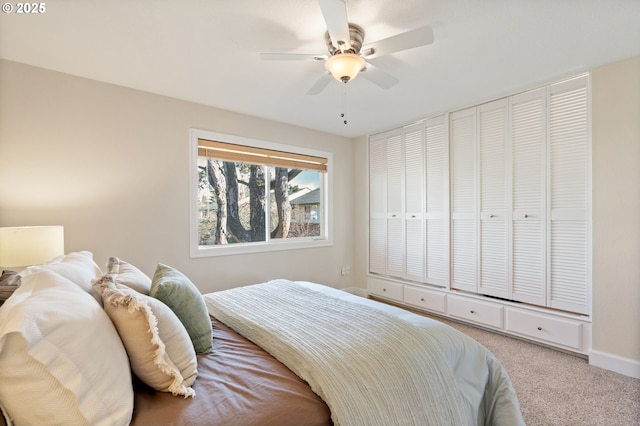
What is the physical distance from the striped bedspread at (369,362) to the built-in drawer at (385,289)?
2303 millimetres

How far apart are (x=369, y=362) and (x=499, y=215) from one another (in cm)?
249

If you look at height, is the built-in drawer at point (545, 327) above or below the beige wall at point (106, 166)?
below

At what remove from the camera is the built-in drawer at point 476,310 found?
9.78ft

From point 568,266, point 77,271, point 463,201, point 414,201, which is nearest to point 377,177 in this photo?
point 414,201

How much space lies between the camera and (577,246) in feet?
8.30

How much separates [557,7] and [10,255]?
3555mm

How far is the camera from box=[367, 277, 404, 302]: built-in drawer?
3.94 meters

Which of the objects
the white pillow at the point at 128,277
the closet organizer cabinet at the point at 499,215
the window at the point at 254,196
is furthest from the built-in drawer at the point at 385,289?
the white pillow at the point at 128,277

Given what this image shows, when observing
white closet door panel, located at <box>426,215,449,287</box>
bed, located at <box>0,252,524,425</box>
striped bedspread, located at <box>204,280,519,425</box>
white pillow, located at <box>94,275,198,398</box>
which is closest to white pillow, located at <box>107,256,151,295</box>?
bed, located at <box>0,252,524,425</box>

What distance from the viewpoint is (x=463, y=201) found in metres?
3.31

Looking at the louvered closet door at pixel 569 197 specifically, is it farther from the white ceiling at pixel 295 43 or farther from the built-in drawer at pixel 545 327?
the white ceiling at pixel 295 43

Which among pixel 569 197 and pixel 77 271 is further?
pixel 569 197

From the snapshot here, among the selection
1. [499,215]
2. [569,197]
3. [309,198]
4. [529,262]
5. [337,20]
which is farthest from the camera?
[309,198]

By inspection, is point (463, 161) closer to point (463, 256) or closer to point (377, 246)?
point (463, 256)
